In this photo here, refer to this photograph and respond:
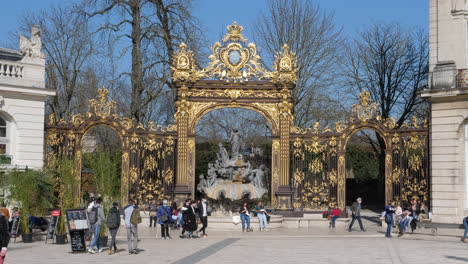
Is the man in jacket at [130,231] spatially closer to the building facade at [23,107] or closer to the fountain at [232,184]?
the building facade at [23,107]

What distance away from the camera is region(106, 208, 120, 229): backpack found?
17.7 m

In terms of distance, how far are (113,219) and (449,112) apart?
486 inches

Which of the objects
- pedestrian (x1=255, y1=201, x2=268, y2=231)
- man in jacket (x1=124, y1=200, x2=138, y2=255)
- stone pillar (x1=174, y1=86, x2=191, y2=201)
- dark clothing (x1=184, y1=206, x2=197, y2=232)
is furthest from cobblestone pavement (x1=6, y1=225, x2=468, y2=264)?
stone pillar (x1=174, y1=86, x2=191, y2=201)

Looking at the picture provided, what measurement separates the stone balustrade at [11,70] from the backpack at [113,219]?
28.7 feet

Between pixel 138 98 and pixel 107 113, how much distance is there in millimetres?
7156

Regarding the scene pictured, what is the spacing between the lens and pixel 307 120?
36438 millimetres

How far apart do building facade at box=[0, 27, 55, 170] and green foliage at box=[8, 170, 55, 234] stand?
6.83 ft

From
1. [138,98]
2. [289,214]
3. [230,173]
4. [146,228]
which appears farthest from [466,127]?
[138,98]

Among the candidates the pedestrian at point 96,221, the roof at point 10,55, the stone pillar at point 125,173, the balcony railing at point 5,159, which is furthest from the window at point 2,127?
the pedestrian at point 96,221

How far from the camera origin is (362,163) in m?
42.3

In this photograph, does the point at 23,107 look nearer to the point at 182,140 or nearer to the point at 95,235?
the point at 182,140

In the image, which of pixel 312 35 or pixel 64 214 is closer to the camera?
pixel 64 214

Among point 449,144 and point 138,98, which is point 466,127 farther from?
point 138,98

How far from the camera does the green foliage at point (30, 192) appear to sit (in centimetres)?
2050
